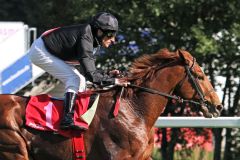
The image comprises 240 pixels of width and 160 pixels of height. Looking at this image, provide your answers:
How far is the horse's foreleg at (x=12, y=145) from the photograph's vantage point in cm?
713

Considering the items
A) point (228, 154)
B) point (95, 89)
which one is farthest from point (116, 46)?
point (95, 89)

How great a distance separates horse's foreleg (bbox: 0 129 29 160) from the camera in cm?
713

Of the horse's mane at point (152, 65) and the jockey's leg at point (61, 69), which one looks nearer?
the jockey's leg at point (61, 69)

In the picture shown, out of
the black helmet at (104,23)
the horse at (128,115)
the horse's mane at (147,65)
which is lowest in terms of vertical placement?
the horse at (128,115)

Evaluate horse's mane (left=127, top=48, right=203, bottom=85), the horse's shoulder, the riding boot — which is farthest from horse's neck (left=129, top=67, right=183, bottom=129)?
the horse's shoulder

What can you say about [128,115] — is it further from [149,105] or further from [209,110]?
[209,110]

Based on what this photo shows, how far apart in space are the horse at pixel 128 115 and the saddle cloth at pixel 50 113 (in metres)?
0.08

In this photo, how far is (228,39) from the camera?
11.9m

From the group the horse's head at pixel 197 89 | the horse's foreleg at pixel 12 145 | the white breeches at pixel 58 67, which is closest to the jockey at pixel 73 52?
the white breeches at pixel 58 67

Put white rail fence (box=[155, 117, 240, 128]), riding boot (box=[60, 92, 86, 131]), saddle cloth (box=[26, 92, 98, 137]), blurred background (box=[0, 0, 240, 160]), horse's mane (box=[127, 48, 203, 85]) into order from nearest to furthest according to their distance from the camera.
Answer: riding boot (box=[60, 92, 86, 131]) → saddle cloth (box=[26, 92, 98, 137]) → horse's mane (box=[127, 48, 203, 85]) → white rail fence (box=[155, 117, 240, 128]) → blurred background (box=[0, 0, 240, 160])

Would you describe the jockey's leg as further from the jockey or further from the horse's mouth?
the horse's mouth

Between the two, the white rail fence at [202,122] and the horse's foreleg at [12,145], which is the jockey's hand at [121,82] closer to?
the horse's foreleg at [12,145]

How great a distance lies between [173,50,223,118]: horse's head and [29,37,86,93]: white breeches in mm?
1034

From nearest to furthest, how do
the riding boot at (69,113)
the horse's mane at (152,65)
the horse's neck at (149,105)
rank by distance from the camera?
1. the riding boot at (69,113)
2. the horse's neck at (149,105)
3. the horse's mane at (152,65)
